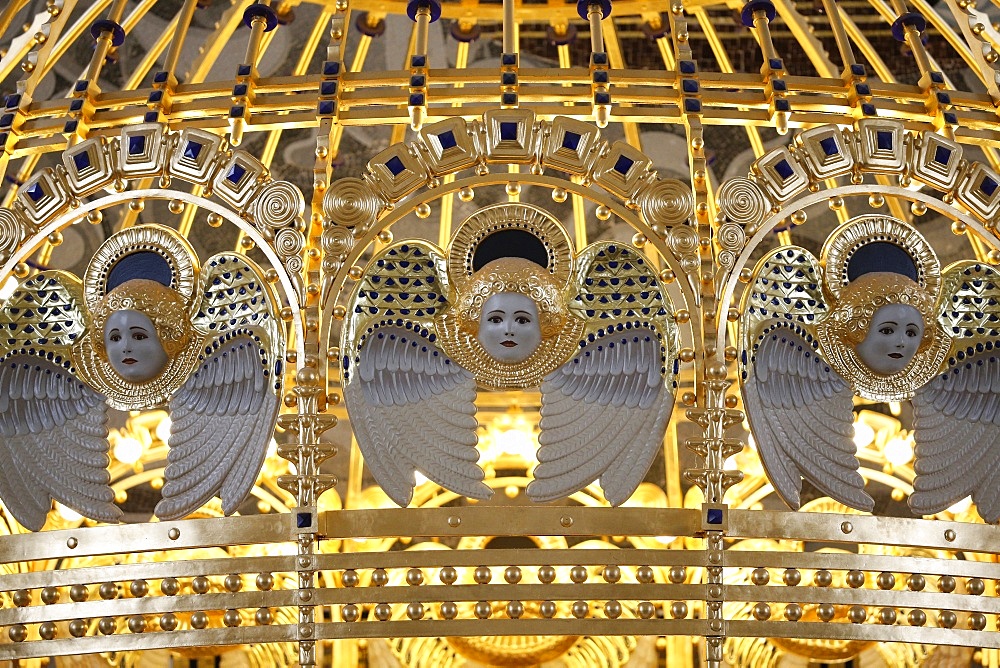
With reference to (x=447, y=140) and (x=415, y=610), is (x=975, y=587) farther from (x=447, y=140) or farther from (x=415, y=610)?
(x=447, y=140)

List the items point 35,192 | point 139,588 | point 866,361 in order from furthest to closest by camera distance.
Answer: point 35,192 → point 866,361 → point 139,588

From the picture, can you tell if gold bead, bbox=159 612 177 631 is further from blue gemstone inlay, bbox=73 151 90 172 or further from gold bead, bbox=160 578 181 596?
blue gemstone inlay, bbox=73 151 90 172

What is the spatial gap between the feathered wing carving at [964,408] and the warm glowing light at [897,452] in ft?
6.55

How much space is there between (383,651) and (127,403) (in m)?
3.24

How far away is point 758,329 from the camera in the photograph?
6926 mm

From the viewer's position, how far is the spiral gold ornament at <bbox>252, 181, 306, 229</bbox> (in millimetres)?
6930

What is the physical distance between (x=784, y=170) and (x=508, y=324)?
61.1 inches

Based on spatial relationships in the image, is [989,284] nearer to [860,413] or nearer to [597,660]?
[860,413]

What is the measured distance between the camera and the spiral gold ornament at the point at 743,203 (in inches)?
272

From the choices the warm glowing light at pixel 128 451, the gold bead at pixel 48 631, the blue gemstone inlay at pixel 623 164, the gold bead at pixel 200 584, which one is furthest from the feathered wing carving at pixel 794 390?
the warm glowing light at pixel 128 451

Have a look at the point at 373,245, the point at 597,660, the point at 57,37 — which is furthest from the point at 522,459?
the point at 57,37

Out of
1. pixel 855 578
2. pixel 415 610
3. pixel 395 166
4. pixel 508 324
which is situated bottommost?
pixel 415 610

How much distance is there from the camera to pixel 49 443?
714cm

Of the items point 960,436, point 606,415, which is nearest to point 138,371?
point 606,415
